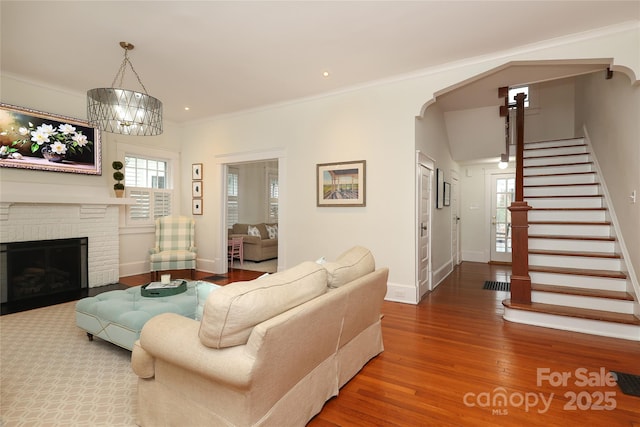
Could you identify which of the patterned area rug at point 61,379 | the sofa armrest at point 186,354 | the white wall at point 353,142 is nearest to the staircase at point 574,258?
the white wall at point 353,142

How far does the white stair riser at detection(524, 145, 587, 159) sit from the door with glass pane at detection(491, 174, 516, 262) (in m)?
1.46

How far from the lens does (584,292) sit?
11.3ft

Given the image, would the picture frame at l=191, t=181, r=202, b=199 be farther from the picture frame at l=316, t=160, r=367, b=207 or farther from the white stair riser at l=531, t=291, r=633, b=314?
the white stair riser at l=531, t=291, r=633, b=314

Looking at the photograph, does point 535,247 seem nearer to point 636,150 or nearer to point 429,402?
point 636,150

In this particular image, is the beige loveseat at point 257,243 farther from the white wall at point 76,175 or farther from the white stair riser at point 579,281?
the white stair riser at point 579,281

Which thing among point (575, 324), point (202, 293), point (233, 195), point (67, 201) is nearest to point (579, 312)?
point (575, 324)

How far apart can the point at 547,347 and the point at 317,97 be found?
13.6 feet

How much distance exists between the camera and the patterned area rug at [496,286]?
4.91 m

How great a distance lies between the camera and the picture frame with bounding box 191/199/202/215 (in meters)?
6.22

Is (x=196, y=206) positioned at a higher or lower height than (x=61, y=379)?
higher

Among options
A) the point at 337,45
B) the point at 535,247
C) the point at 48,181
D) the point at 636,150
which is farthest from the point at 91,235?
the point at 636,150

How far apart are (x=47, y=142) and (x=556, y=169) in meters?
7.69

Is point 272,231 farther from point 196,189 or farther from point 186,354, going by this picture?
point 186,354

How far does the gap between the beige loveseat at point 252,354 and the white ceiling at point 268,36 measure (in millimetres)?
2344
